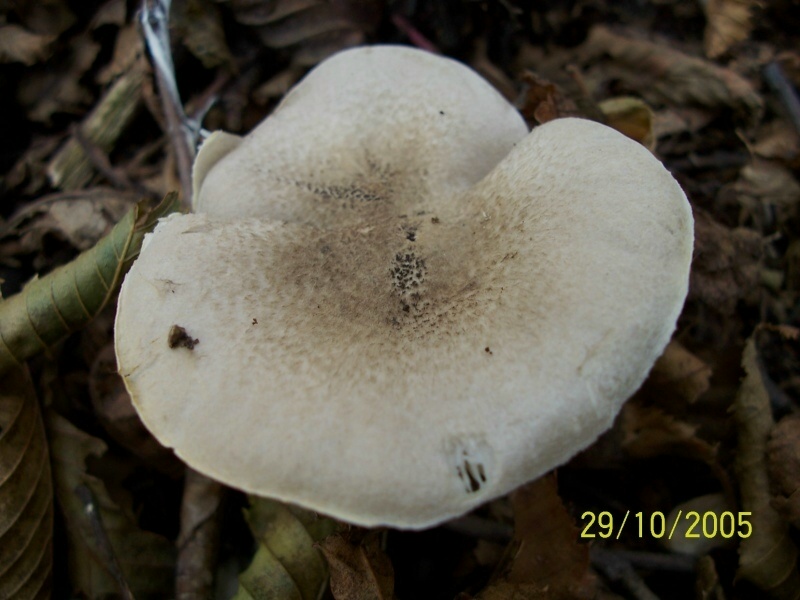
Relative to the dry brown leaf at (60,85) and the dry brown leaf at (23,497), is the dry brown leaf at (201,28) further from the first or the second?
the dry brown leaf at (23,497)

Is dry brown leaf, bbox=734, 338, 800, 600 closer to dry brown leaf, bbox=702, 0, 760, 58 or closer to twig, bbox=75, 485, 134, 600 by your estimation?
dry brown leaf, bbox=702, 0, 760, 58

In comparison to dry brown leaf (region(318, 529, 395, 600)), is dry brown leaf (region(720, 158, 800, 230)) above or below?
below

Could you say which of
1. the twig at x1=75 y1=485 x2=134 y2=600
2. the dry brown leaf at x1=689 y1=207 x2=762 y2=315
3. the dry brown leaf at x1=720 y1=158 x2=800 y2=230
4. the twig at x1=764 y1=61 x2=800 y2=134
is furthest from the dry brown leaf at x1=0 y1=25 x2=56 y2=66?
the twig at x1=764 y1=61 x2=800 y2=134

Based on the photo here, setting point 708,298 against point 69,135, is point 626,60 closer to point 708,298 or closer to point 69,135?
point 708,298

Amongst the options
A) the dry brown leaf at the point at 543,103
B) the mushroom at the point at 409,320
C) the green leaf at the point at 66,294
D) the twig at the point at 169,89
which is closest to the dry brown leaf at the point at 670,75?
the dry brown leaf at the point at 543,103

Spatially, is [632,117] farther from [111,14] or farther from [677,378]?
[111,14]

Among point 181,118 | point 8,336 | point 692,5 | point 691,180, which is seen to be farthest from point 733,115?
point 8,336
